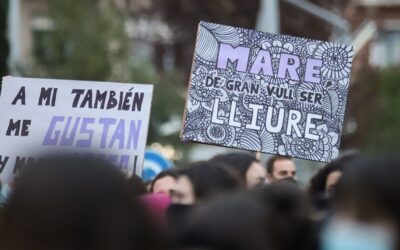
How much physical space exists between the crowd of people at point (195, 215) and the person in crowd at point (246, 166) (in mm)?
2005

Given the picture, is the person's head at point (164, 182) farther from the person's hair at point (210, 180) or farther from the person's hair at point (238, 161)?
the person's hair at point (210, 180)

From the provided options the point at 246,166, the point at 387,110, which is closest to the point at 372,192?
the point at 246,166

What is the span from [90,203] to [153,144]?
59.7ft

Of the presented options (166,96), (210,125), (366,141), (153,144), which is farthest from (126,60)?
(210,125)

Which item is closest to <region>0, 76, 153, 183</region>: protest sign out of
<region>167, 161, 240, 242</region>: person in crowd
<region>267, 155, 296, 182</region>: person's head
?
<region>267, 155, 296, 182</region>: person's head

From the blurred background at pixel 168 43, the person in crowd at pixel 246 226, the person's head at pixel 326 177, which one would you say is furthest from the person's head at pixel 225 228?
the blurred background at pixel 168 43

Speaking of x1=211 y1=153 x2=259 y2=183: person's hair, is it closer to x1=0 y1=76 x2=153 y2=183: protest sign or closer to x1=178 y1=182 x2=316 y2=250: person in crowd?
x1=0 y1=76 x2=153 y2=183: protest sign

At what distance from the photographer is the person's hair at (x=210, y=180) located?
484cm

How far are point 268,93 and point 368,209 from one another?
16.4 ft

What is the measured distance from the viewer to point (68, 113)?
7.84m

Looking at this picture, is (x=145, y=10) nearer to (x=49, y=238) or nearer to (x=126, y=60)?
(x=126, y=60)

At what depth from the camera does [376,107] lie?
2928 cm

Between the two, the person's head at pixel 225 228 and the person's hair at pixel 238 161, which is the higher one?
the person's hair at pixel 238 161

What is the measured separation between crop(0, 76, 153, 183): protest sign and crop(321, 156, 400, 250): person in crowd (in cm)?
432
